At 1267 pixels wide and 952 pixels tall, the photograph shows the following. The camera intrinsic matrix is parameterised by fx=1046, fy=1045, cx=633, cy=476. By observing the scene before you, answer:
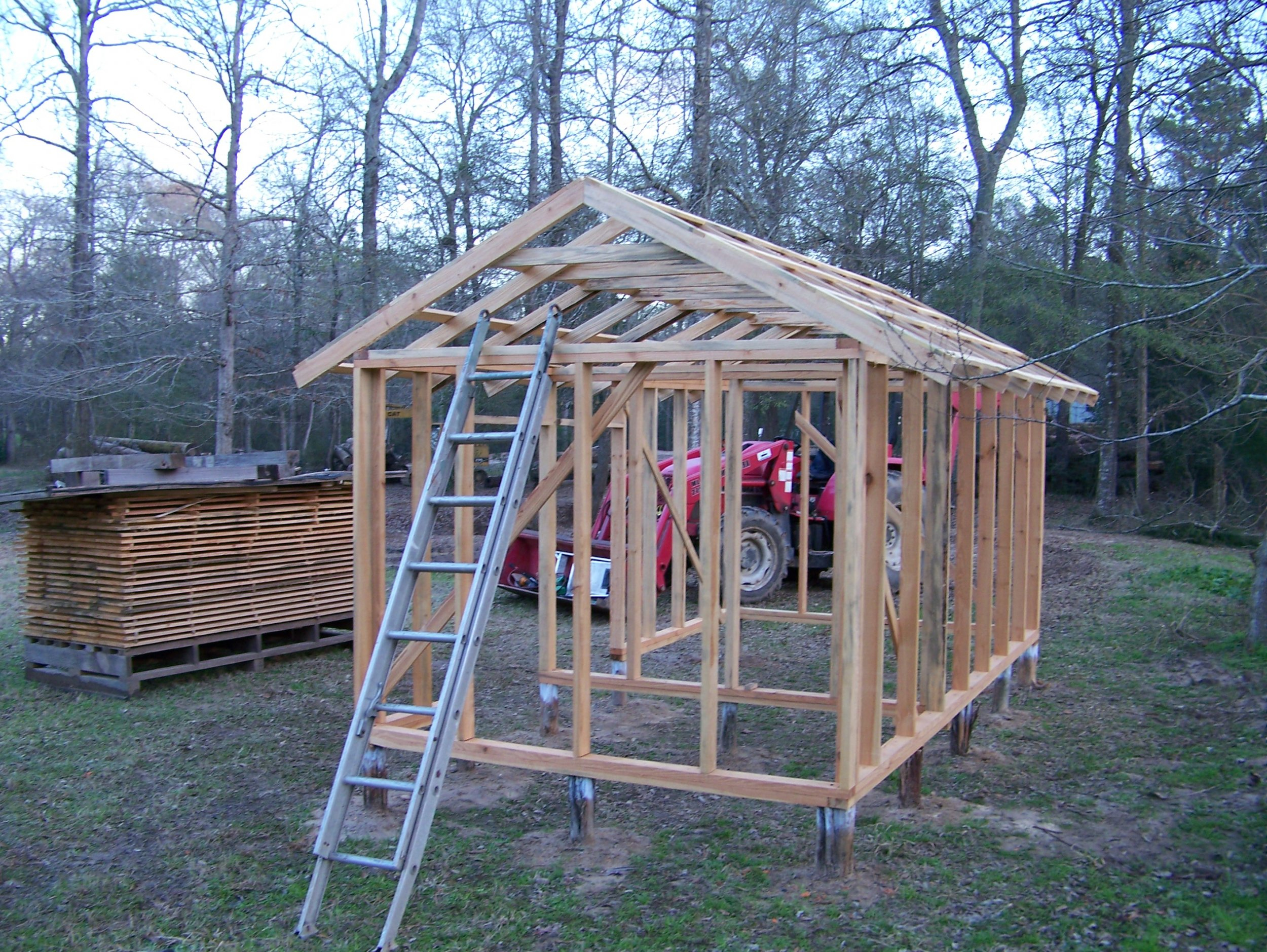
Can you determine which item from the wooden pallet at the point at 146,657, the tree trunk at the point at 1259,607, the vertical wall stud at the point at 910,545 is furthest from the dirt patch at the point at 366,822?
the tree trunk at the point at 1259,607

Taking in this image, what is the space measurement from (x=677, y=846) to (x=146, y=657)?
5.60m

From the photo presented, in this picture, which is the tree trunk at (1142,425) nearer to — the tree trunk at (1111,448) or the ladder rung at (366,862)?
the tree trunk at (1111,448)

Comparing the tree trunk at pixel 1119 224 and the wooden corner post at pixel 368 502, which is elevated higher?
the tree trunk at pixel 1119 224

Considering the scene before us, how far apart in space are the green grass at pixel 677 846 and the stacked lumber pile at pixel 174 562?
0.65 metres

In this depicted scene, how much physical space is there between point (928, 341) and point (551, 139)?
10.2 metres

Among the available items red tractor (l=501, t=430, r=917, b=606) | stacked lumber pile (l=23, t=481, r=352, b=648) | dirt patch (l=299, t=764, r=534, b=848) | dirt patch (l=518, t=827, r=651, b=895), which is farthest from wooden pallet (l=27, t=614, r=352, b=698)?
dirt patch (l=518, t=827, r=651, b=895)

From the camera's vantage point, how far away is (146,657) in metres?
8.70

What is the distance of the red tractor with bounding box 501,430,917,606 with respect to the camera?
10.6m

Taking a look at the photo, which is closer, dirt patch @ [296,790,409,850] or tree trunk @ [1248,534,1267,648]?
dirt patch @ [296,790,409,850]

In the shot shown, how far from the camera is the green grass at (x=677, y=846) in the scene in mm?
4156

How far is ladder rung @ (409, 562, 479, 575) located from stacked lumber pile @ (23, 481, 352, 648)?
4.00 metres

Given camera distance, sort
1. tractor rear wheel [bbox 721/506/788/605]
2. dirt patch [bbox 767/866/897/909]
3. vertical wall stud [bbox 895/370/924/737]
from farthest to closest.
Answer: tractor rear wheel [bbox 721/506/788/605] < vertical wall stud [bbox 895/370/924/737] < dirt patch [bbox 767/866/897/909]

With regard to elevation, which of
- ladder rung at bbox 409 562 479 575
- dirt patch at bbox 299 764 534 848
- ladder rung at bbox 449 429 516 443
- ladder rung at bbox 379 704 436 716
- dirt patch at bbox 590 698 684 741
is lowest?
dirt patch at bbox 299 764 534 848

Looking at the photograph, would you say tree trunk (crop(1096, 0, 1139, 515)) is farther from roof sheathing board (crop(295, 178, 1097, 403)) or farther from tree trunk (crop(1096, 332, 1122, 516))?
roof sheathing board (crop(295, 178, 1097, 403))
